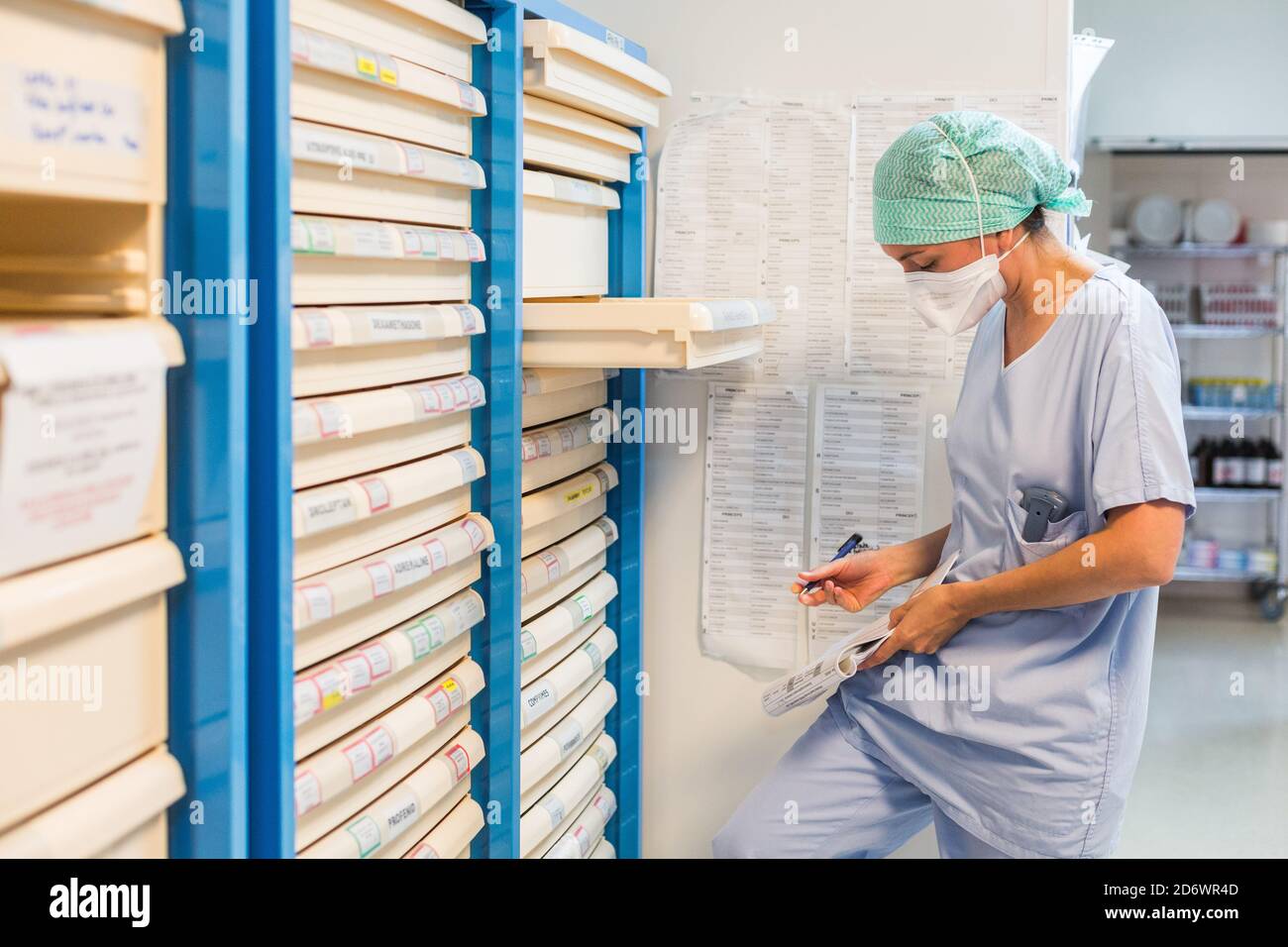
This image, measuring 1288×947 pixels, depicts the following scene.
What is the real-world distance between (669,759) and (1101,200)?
5836mm

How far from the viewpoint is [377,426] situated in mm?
1705

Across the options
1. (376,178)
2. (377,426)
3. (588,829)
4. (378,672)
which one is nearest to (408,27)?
(376,178)

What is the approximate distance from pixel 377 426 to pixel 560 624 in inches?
33.1

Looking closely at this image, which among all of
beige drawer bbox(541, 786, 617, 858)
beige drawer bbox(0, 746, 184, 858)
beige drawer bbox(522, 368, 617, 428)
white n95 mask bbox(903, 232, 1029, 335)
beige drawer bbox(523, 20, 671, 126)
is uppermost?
→ beige drawer bbox(523, 20, 671, 126)

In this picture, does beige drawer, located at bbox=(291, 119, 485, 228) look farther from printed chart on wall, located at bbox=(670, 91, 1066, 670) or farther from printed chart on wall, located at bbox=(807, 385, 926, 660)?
printed chart on wall, located at bbox=(807, 385, 926, 660)

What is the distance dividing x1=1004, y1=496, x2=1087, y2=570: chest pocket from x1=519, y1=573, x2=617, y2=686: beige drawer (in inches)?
34.4

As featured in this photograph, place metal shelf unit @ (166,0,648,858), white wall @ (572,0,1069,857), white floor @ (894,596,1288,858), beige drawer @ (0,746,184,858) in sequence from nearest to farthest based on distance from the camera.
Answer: beige drawer @ (0,746,184,858) < metal shelf unit @ (166,0,648,858) < white wall @ (572,0,1069,857) < white floor @ (894,596,1288,858)

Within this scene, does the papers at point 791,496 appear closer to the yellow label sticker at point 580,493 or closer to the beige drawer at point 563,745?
the beige drawer at point 563,745

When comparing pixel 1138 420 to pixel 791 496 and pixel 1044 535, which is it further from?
pixel 791 496

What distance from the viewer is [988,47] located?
271cm

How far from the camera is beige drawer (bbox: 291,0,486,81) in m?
1.60

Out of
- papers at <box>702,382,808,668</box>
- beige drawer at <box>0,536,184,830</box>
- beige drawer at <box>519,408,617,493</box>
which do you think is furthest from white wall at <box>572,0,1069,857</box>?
beige drawer at <box>0,536,184,830</box>

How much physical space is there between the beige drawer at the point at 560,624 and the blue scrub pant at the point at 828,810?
486 mm

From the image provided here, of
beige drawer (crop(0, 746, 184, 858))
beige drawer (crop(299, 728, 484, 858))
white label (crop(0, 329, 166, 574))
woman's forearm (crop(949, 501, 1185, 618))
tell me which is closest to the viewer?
white label (crop(0, 329, 166, 574))
